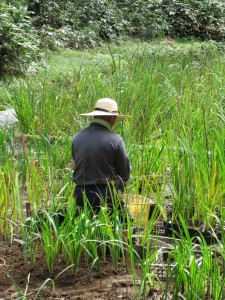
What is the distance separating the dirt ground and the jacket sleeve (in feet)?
2.09

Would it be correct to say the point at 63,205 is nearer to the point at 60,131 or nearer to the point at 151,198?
the point at 151,198

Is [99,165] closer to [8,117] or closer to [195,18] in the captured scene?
[8,117]

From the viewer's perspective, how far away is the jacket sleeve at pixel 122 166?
507 centimetres

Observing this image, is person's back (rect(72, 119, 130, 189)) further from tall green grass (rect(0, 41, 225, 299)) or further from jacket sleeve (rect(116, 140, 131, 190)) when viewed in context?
tall green grass (rect(0, 41, 225, 299))

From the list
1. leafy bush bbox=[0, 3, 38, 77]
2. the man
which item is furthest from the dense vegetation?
the man

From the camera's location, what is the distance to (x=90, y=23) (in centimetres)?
1599

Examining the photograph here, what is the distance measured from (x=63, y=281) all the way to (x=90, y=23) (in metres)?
12.1

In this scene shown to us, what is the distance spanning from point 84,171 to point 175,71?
473 centimetres

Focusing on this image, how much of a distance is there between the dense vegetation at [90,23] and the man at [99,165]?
5255mm

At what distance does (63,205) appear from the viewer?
5.19 metres

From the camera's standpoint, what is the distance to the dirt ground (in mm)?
4195

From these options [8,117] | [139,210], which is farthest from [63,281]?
[8,117]

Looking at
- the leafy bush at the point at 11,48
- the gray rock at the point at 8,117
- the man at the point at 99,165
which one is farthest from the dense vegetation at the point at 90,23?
the man at the point at 99,165

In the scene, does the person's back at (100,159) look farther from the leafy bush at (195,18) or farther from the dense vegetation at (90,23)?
the leafy bush at (195,18)
